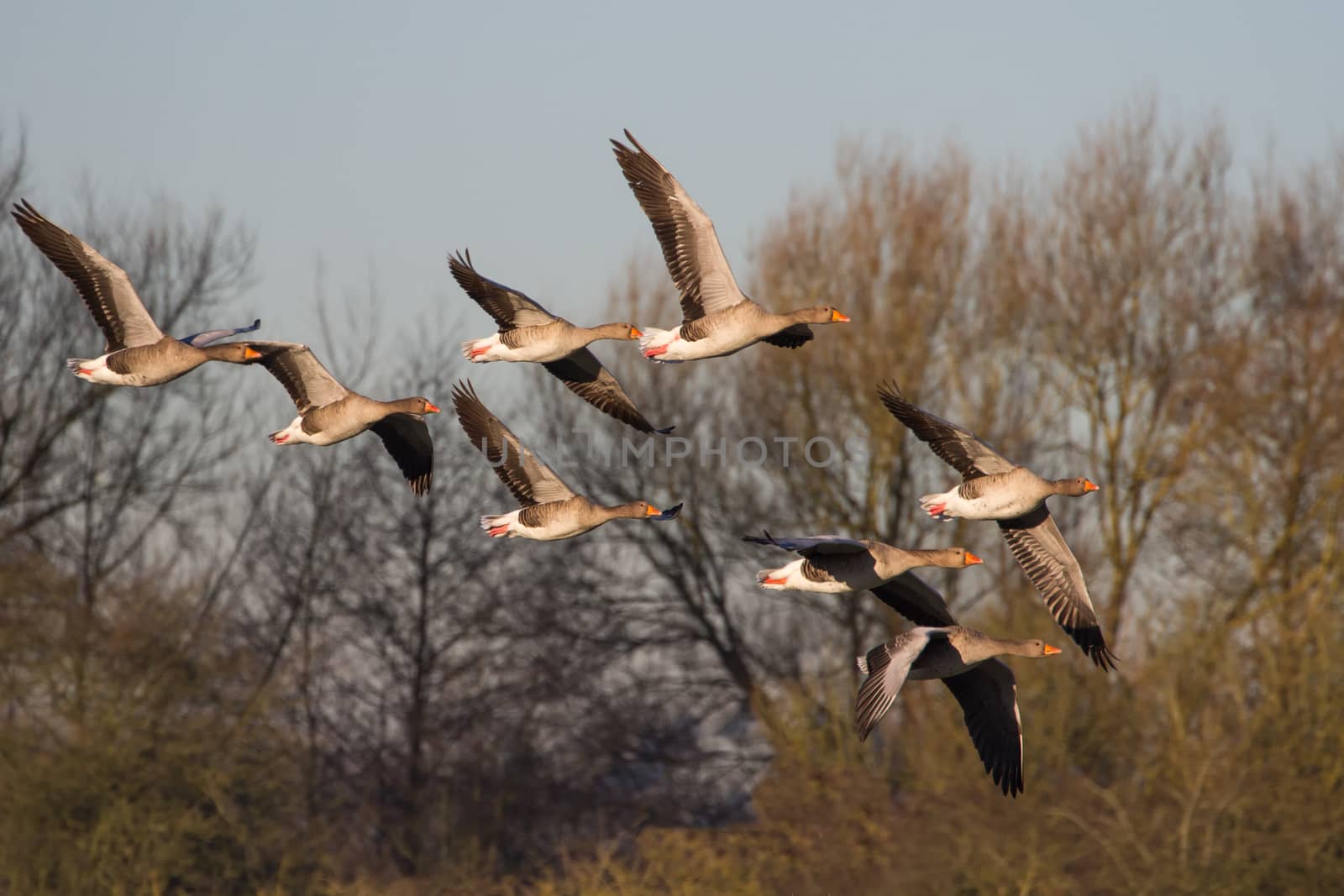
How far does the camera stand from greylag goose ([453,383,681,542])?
14.3 meters

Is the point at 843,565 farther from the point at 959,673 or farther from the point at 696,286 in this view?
the point at 696,286

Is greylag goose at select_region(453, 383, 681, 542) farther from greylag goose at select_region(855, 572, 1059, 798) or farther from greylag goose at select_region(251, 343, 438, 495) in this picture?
greylag goose at select_region(855, 572, 1059, 798)

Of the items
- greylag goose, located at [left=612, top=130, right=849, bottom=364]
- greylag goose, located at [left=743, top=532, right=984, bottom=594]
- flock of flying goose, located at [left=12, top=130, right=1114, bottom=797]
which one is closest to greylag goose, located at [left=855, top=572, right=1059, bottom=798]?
flock of flying goose, located at [left=12, top=130, right=1114, bottom=797]

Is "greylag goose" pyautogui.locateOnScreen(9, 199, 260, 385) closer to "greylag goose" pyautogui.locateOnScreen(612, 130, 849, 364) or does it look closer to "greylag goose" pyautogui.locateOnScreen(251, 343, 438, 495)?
"greylag goose" pyautogui.locateOnScreen(251, 343, 438, 495)

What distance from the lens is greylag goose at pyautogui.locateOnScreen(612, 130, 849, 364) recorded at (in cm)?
1437

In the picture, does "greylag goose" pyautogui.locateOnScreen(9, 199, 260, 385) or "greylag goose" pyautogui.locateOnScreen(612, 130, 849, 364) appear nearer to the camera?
"greylag goose" pyautogui.locateOnScreen(612, 130, 849, 364)

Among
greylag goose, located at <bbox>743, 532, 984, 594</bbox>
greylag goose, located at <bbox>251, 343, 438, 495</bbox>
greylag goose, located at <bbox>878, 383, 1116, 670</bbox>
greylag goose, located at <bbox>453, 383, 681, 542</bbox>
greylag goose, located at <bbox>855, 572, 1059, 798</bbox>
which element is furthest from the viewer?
greylag goose, located at <bbox>251, 343, 438, 495</bbox>

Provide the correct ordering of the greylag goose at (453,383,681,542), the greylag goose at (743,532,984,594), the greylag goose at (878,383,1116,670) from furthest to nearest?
the greylag goose at (453,383,681,542), the greylag goose at (878,383,1116,670), the greylag goose at (743,532,984,594)

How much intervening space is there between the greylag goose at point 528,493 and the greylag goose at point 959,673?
260 centimetres

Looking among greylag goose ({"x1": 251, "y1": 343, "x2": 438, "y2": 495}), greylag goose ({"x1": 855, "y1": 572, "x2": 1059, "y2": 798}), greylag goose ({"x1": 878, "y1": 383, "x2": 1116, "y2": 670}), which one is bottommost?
greylag goose ({"x1": 855, "y1": 572, "x2": 1059, "y2": 798})

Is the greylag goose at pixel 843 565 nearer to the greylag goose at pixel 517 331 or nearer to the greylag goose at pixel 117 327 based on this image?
the greylag goose at pixel 517 331

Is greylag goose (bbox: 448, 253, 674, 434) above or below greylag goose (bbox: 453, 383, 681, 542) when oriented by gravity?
above

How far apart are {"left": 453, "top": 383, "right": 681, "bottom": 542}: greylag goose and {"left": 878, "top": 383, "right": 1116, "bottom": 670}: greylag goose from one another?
241 centimetres

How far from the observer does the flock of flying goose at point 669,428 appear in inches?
551
